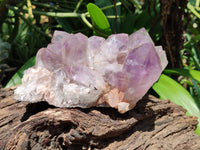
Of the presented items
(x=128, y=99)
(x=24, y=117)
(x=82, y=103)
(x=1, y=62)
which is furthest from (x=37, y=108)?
(x=1, y=62)

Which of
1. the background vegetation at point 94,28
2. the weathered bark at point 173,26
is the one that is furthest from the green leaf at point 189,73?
the weathered bark at point 173,26

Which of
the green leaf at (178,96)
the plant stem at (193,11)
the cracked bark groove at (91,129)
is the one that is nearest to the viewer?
the cracked bark groove at (91,129)

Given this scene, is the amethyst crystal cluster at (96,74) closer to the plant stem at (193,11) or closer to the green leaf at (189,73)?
the green leaf at (189,73)

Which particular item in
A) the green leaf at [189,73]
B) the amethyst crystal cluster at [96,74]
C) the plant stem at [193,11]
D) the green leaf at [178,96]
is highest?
the plant stem at [193,11]

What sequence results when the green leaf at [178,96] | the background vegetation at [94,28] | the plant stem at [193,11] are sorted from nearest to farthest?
the green leaf at [178,96] < the background vegetation at [94,28] < the plant stem at [193,11]

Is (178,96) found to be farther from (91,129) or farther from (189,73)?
(91,129)

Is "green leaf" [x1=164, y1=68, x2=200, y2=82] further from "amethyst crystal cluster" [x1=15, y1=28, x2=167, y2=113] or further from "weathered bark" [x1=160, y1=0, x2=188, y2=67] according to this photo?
"amethyst crystal cluster" [x1=15, y1=28, x2=167, y2=113]

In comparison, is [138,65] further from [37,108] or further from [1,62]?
[1,62]
